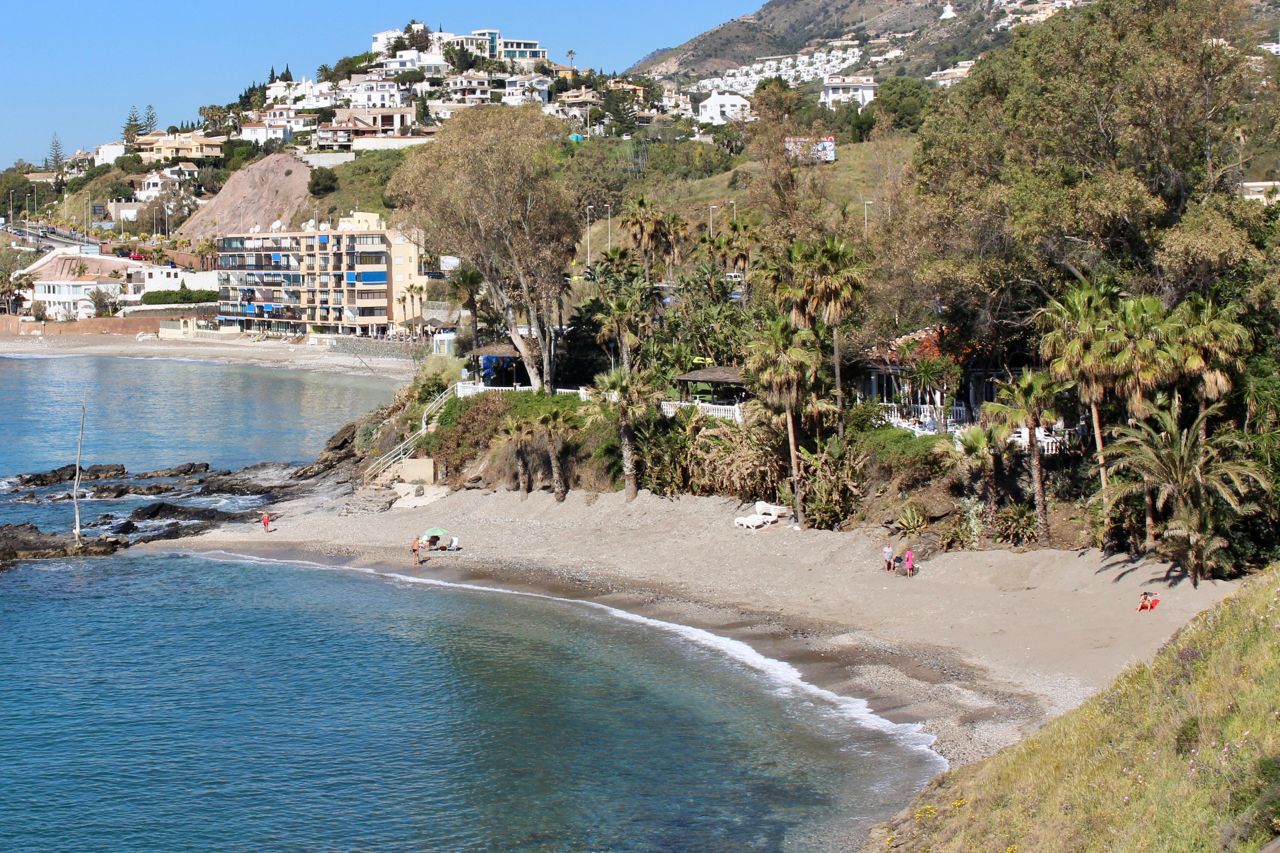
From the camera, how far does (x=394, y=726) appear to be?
22.3 meters

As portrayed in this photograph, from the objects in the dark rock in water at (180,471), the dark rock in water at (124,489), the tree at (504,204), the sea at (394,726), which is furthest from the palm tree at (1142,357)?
the dark rock in water at (180,471)

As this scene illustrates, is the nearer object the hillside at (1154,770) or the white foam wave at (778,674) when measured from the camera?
the hillside at (1154,770)

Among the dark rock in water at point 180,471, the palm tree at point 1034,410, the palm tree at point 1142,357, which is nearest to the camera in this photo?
the palm tree at point 1142,357

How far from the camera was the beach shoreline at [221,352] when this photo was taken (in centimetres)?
10125

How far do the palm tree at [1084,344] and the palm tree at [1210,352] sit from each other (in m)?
1.63

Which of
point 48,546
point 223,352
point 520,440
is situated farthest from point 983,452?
point 223,352

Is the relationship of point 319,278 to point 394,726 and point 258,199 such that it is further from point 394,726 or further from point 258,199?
point 394,726

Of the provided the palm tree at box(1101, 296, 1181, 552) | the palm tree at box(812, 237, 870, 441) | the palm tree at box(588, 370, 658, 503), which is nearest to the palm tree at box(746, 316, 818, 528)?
the palm tree at box(812, 237, 870, 441)

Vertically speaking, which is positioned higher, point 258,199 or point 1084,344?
point 258,199

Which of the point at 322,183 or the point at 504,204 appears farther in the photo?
the point at 322,183

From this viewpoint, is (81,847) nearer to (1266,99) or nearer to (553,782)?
(553,782)

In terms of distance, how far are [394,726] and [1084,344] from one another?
56.3 ft

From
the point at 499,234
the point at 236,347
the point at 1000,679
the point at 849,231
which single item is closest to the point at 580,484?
the point at 499,234

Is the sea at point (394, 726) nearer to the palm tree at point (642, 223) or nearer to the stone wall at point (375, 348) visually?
the palm tree at point (642, 223)
